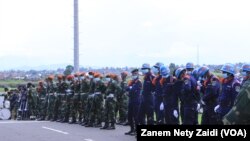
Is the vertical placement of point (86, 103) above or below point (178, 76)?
below

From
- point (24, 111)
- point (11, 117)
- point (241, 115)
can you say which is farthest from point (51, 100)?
point (241, 115)

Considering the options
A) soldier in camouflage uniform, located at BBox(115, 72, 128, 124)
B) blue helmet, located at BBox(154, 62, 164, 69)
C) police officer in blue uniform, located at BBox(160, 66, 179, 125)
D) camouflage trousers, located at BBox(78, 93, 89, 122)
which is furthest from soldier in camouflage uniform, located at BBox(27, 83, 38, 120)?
police officer in blue uniform, located at BBox(160, 66, 179, 125)

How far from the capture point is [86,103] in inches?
755

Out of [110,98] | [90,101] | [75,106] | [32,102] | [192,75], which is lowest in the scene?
[32,102]

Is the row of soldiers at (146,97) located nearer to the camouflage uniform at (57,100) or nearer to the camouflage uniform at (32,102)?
the camouflage uniform at (57,100)

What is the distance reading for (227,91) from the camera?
11094mm

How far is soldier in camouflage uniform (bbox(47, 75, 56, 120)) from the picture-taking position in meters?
22.4

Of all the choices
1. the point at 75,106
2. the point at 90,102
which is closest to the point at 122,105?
the point at 90,102

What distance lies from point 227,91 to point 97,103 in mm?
7867

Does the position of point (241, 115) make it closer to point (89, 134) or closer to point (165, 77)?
point (165, 77)

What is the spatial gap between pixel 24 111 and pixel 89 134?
35.2ft

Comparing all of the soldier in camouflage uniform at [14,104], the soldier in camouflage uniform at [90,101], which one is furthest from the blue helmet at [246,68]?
the soldier in camouflage uniform at [14,104]

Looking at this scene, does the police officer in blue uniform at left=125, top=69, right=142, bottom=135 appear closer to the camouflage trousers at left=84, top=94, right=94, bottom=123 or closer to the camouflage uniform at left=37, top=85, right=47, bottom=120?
the camouflage trousers at left=84, top=94, right=94, bottom=123

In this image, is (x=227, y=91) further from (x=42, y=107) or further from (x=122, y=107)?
(x=42, y=107)
